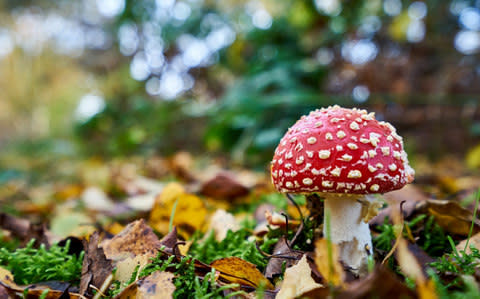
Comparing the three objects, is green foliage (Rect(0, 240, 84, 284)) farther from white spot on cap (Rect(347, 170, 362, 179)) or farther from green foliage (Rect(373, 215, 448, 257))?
green foliage (Rect(373, 215, 448, 257))

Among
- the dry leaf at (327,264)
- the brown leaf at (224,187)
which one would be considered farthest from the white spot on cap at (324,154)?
the brown leaf at (224,187)

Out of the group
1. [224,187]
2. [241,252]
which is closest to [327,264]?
[241,252]

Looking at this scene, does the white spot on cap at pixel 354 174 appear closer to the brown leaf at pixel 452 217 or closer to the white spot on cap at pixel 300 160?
the white spot on cap at pixel 300 160

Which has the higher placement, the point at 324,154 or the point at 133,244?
the point at 324,154

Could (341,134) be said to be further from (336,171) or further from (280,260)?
(280,260)

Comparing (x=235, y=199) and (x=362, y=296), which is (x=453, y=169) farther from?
(x=362, y=296)

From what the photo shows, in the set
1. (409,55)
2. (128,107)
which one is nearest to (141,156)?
(128,107)

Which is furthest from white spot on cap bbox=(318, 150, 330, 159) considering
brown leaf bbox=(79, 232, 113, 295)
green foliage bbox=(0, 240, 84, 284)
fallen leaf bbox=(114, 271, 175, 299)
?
green foliage bbox=(0, 240, 84, 284)
